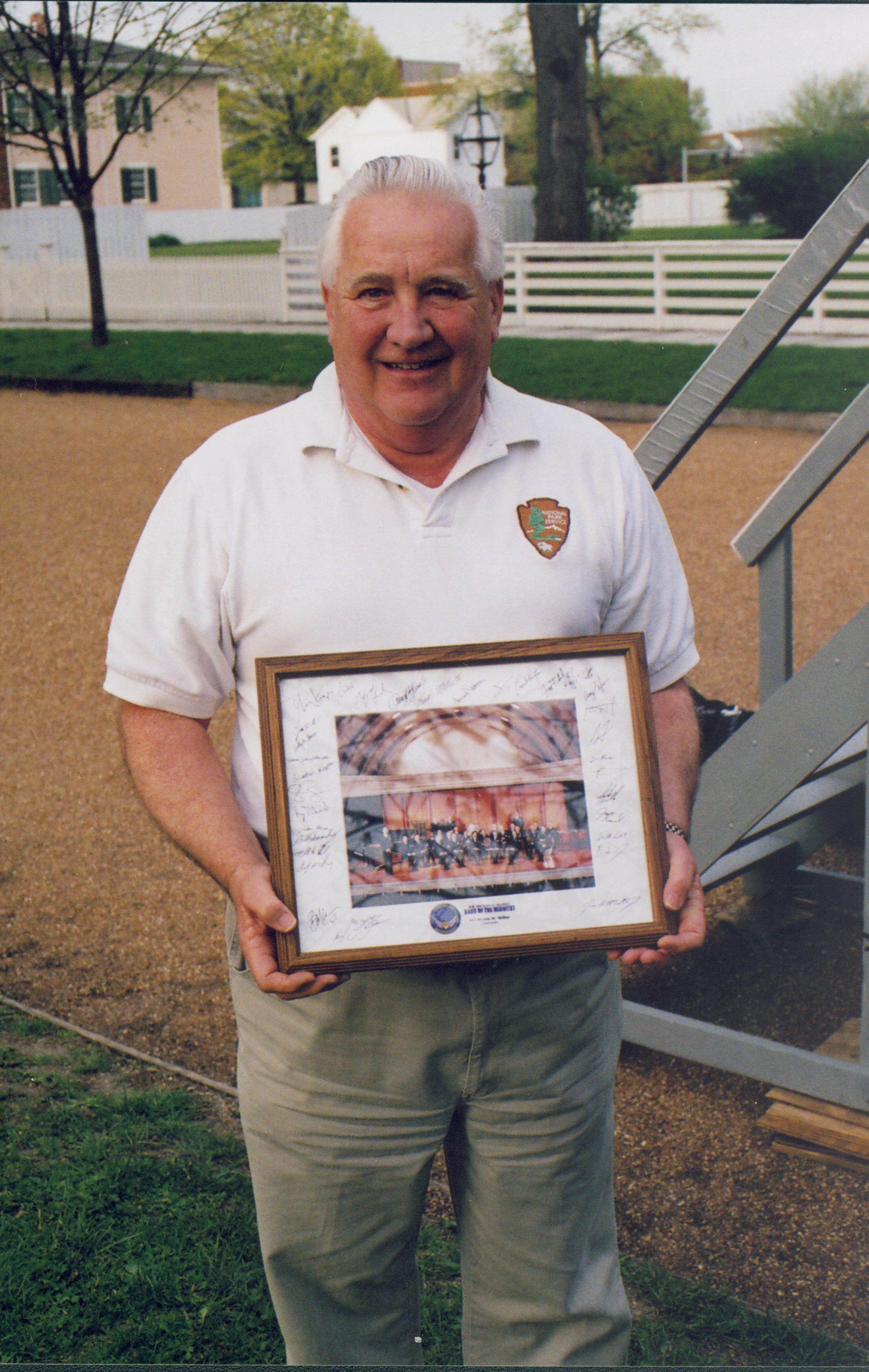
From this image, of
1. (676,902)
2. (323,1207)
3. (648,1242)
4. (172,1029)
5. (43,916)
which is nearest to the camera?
(676,902)

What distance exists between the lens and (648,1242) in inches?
124

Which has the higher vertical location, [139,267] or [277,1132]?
[139,267]

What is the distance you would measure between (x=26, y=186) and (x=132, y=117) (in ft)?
88.7

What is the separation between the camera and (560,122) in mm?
21172

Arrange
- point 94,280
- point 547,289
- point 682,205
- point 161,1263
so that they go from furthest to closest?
point 682,205 → point 547,289 → point 94,280 → point 161,1263

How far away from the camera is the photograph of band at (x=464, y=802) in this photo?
175 cm

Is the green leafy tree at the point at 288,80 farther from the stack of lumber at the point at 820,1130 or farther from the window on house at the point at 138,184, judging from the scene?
the stack of lumber at the point at 820,1130

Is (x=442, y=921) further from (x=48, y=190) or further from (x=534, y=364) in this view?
(x=48, y=190)

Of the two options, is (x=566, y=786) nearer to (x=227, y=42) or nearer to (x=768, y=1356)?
(x=768, y=1356)

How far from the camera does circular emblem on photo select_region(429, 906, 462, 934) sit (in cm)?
176

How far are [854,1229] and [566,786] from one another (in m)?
1.98

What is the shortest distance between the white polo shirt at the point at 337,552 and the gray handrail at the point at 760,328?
115 cm

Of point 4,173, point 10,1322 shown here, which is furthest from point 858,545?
point 4,173

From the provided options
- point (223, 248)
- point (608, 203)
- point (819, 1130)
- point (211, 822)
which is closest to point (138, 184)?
point (223, 248)
